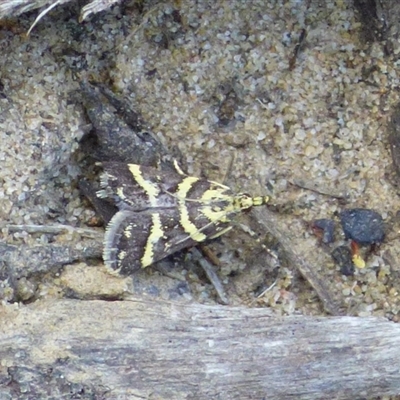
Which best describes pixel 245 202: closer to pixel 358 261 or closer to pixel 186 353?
Result: pixel 358 261

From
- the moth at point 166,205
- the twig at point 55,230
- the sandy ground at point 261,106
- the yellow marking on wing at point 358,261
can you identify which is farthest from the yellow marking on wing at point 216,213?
the yellow marking on wing at point 358,261

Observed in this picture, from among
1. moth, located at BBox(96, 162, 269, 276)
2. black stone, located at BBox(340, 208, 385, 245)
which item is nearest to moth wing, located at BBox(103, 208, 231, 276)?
moth, located at BBox(96, 162, 269, 276)

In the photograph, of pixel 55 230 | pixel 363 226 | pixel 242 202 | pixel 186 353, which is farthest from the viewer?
pixel 363 226

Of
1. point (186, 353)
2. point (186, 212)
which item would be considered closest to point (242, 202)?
point (186, 212)

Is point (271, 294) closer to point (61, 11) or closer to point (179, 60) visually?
point (179, 60)

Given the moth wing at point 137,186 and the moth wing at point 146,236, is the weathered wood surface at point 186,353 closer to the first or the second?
the moth wing at point 146,236

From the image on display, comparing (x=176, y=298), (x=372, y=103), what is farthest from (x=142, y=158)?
(x=372, y=103)
